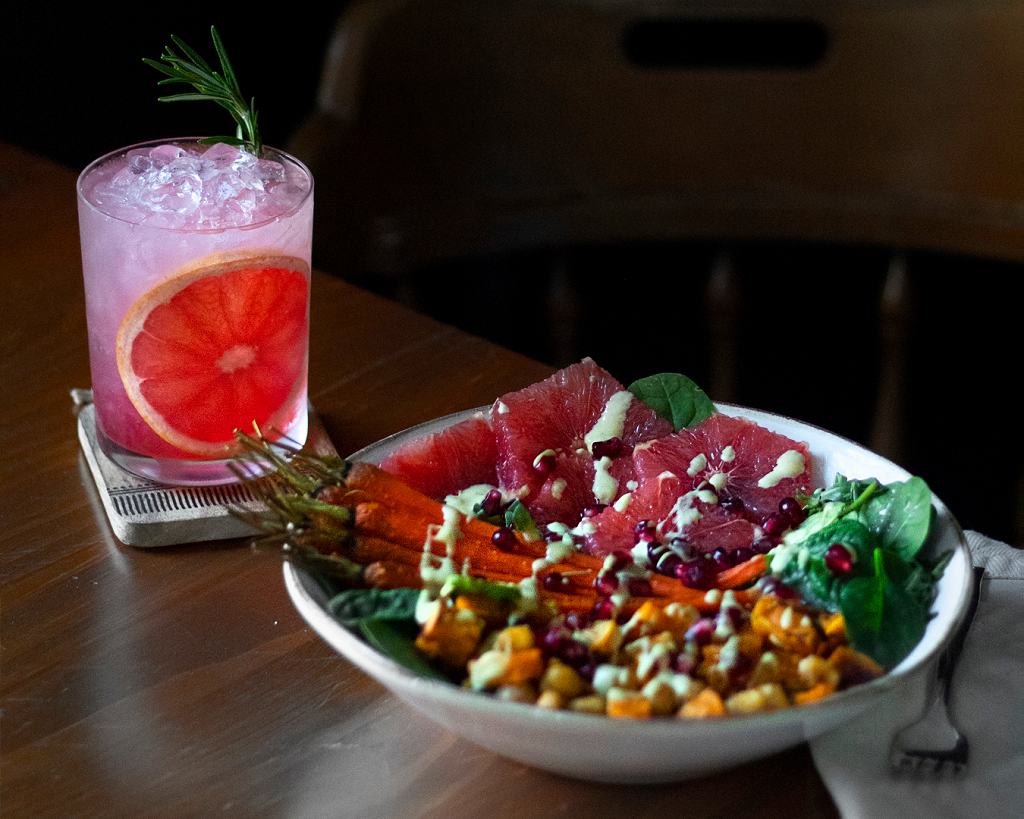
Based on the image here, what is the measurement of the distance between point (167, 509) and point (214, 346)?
6.3 inches

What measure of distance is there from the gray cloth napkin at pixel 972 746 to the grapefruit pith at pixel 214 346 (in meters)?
0.61

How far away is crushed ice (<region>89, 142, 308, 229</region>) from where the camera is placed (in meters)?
1.04

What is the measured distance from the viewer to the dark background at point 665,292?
2.81m

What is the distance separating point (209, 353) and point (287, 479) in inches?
8.5

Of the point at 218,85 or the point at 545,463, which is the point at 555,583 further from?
the point at 218,85

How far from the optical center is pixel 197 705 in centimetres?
90

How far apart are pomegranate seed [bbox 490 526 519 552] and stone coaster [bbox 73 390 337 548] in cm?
25

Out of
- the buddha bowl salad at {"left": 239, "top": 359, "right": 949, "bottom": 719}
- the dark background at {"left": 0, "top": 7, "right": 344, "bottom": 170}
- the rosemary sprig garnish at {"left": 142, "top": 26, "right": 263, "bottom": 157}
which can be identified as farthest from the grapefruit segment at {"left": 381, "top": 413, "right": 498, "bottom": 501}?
the dark background at {"left": 0, "top": 7, "right": 344, "bottom": 170}

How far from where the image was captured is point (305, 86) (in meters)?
3.10

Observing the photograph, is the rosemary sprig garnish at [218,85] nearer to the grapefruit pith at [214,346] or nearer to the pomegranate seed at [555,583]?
the grapefruit pith at [214,346]

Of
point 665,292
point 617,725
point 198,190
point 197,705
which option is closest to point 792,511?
point 617,725

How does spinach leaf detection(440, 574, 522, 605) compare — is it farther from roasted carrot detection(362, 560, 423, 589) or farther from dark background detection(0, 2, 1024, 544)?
dark background detection(0, 2, 1024, 544)

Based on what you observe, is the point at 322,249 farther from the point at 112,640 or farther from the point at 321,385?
the point at 112,640

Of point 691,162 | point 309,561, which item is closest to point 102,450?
point 309,561
